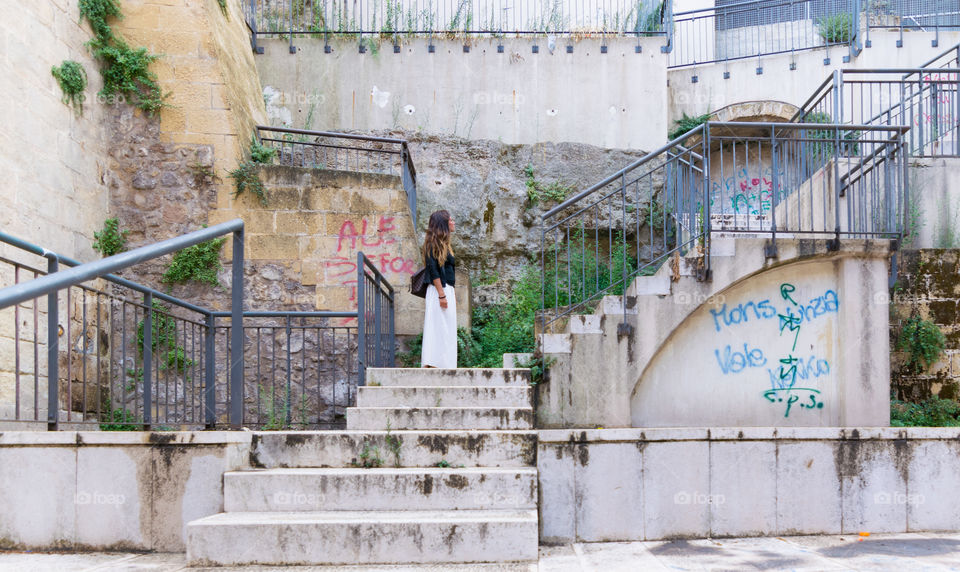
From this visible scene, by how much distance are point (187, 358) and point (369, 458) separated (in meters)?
3.90

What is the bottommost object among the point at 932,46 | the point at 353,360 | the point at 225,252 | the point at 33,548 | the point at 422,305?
the point at 33,548

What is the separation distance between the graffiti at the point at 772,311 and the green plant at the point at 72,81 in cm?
678

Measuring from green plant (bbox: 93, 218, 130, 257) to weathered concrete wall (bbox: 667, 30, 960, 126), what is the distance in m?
8.63

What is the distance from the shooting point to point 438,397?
5848 mm

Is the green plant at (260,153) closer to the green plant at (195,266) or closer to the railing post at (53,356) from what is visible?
the green plant at (195,266)

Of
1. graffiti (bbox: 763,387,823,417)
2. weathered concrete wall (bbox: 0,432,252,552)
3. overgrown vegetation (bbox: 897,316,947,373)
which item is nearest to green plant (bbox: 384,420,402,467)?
weathered concrete wall (bbox: 0,432,252,552)

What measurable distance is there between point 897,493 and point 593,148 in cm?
713

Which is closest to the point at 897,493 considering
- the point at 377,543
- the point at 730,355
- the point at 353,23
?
the point at 730,355

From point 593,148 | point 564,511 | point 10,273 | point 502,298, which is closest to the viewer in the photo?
point 564,511

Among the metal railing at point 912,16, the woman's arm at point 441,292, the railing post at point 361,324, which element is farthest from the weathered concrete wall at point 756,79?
the railing post at point 361,324

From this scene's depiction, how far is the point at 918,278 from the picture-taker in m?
7.70

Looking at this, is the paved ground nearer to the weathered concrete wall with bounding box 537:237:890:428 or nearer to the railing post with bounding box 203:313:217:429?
the railing post with bounding box 203:313:217:429

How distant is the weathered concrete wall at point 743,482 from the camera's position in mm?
4930

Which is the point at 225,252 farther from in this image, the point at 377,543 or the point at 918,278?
the point at 918,278
